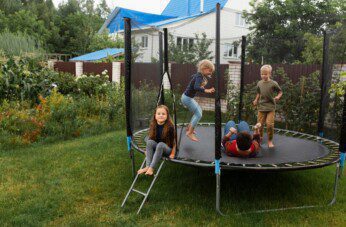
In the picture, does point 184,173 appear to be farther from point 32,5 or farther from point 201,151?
point 32,5

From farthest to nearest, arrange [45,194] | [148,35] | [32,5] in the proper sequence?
[32,5] → [148,35] → [45,194]

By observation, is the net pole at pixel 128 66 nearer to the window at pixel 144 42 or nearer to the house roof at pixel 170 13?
the window at pixel 144 42

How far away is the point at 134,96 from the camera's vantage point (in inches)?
140

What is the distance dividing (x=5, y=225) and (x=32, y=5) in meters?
28.2

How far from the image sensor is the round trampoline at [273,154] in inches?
110

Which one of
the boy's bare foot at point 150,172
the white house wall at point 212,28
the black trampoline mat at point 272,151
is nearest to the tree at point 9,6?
the white house wall at point 212,28

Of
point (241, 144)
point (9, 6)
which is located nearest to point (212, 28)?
point (241, 144)

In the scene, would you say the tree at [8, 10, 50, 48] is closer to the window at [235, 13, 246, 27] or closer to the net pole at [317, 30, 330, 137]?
the window at [235, 13, 246, 27]

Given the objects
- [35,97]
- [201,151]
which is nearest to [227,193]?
[201,151]

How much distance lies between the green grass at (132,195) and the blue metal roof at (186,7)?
1306 cm

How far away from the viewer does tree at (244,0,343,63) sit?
12094 millimetres

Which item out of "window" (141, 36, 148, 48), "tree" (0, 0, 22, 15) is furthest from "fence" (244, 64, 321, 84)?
"tree" (0, 0, 22, 15)

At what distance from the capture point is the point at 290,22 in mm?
12484

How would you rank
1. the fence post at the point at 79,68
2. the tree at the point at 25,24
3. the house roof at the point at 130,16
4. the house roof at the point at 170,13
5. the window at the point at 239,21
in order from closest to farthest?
1. the fence post at the point at 79,68
2. the house roof at the point at 170,13
3. the window at the point at 239,21
4. the house roof at the point at 130,16
5. the tree at the point at 25,24
